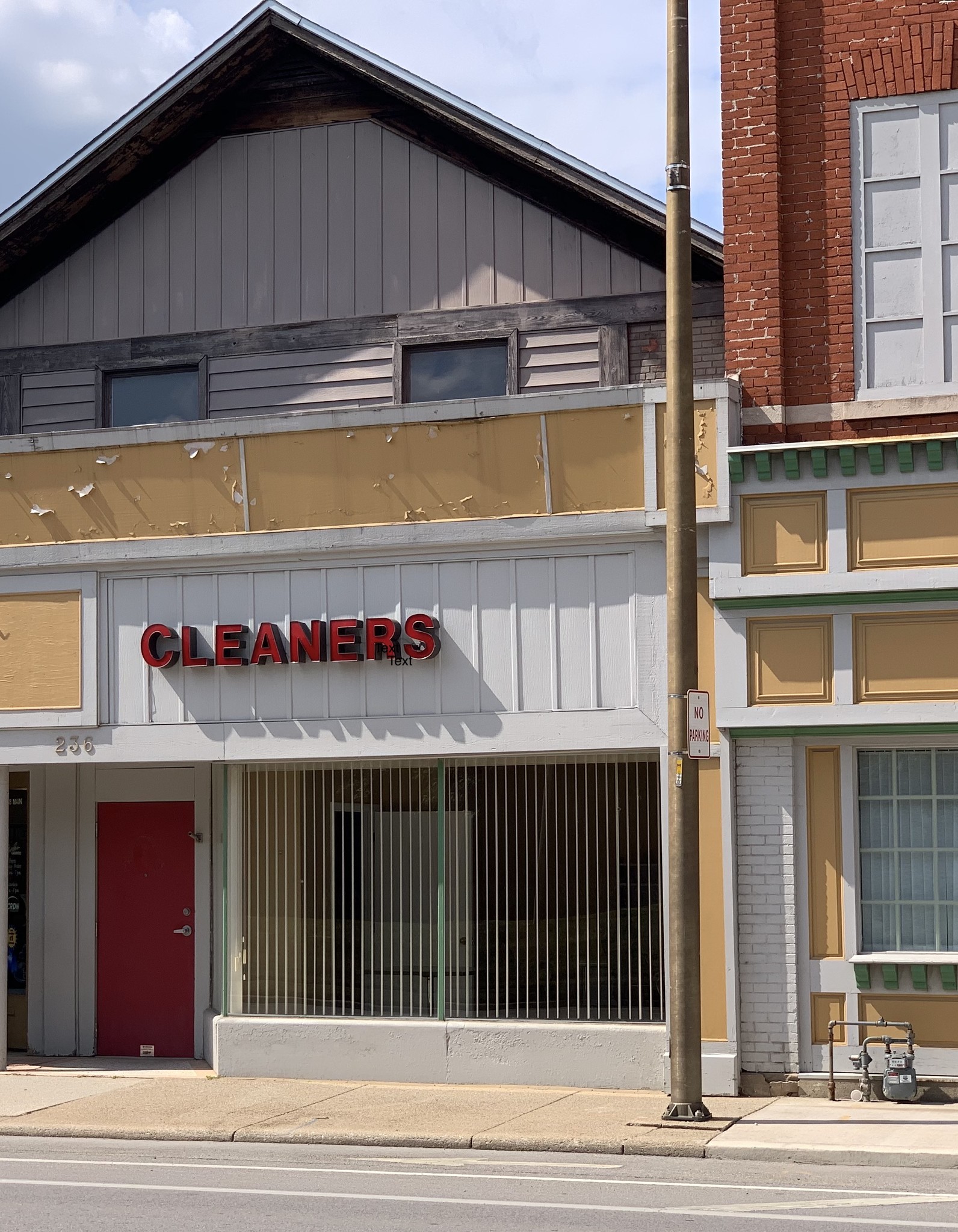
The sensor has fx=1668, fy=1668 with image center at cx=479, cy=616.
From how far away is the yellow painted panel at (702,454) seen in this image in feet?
40.9

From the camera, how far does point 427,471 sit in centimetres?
1329

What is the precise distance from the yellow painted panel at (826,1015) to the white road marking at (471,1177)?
2.84m

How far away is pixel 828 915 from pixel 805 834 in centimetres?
60

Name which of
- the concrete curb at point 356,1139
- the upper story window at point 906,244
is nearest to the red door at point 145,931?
the concrete curb at point 356,1139

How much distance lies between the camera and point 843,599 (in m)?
12.2

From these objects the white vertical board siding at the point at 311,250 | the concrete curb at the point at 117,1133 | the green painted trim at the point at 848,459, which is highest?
the white vertical board siding at the point at 311,250

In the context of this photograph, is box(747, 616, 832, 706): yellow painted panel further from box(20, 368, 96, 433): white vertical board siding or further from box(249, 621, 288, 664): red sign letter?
box(20, 368, 96, 433): white vertical board siding

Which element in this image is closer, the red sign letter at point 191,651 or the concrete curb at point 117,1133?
the concrete curb at point 117,1133

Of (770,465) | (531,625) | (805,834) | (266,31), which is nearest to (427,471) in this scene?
(531,625)

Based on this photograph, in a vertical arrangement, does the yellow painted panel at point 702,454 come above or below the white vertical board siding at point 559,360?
below

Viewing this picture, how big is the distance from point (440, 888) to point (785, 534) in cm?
391

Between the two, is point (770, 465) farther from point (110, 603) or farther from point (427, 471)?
point (110, 603)

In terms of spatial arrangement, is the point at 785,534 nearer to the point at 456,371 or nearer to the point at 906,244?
the point at 906,244

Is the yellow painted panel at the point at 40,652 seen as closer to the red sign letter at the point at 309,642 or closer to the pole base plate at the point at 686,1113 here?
the red sign letter at the point at 309,642
